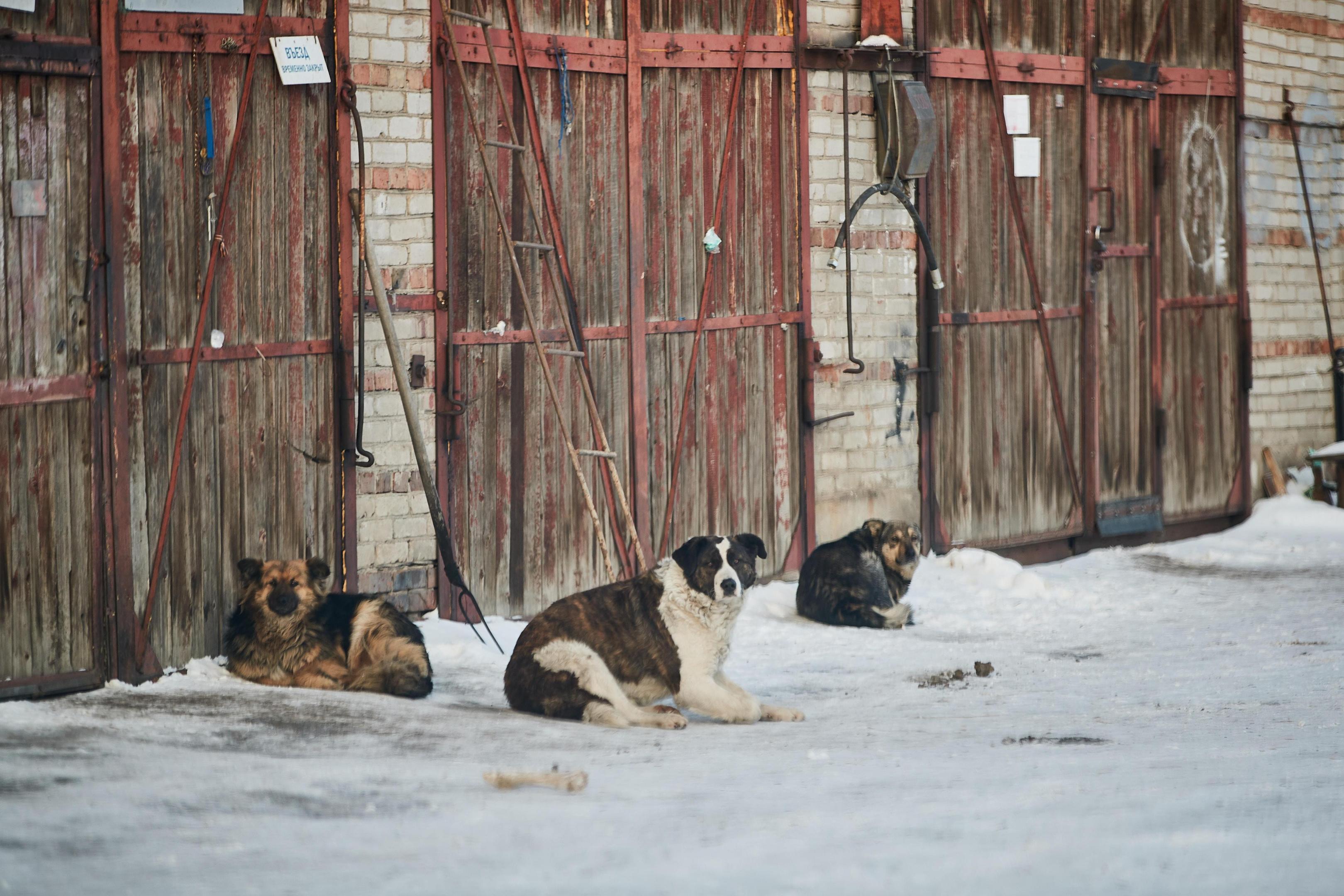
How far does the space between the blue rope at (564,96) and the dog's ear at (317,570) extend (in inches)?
110

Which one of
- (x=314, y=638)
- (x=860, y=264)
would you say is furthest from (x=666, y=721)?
(x=860, y=264)

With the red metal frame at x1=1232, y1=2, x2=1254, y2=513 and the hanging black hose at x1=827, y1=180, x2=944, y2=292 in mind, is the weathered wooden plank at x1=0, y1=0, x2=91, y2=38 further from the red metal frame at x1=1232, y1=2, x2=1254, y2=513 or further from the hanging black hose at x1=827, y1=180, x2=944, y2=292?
the red metal frame at x1=1232, y1=2, x2=1254, y2=513

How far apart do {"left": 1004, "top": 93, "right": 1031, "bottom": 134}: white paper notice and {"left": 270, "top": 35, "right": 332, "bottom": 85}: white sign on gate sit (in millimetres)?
4981

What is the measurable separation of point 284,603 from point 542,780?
2.21 m

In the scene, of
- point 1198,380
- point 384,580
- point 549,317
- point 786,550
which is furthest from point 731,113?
point 1198,380

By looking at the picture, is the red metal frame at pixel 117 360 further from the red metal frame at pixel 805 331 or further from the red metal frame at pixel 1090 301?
the red metal frame at pixel 1090 301

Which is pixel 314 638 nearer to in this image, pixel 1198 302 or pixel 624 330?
pixel 624 330

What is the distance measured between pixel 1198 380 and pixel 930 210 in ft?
10.1

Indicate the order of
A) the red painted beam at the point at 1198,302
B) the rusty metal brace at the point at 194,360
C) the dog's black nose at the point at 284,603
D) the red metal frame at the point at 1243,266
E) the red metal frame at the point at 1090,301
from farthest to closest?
1. the red metal frame at the point at 1243,266
2. the red painted beam at the point at 1198,302
3. the red metal frame at the point at 1090,301
4. the rusty metal brace at the point at 194,360
5. the dog's black nose at the point at 284,603

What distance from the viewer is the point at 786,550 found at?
365 inches

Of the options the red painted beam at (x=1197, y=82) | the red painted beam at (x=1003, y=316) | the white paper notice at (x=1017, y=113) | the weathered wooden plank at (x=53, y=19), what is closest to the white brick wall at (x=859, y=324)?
the red painted beam at (x=1003, y=316)

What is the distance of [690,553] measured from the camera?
614cm

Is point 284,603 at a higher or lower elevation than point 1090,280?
lower

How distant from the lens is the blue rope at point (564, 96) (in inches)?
320
